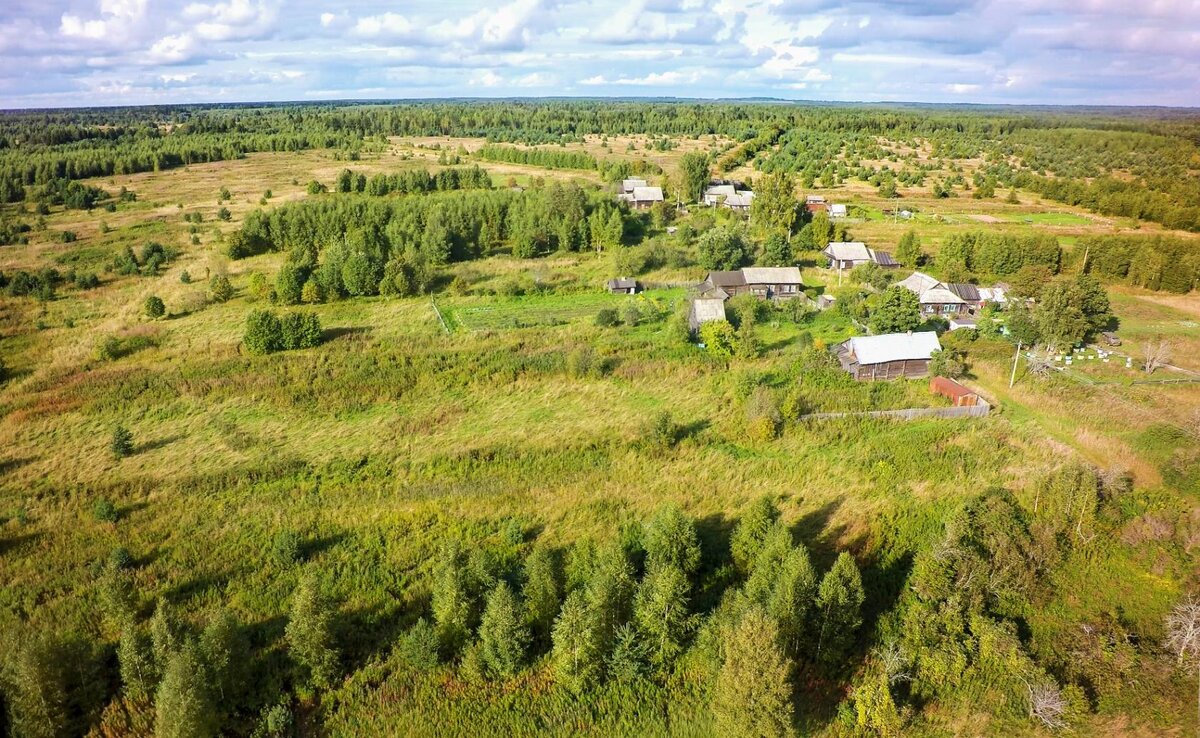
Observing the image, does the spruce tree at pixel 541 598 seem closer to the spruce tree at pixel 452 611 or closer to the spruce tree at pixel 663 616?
the spruce tree at pixel 452 611

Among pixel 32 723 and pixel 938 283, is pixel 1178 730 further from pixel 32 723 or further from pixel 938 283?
pixel 938 283

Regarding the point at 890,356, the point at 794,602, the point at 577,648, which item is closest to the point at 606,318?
the point at 890,356

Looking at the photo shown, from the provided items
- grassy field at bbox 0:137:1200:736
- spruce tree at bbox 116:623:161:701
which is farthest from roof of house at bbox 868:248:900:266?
spruce tree at bbox 116:623:161:701

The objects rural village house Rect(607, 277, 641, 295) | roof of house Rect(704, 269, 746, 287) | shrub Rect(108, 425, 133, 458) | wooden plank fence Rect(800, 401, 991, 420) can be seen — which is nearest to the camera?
shrub Rect(108, 425, 133, 458)

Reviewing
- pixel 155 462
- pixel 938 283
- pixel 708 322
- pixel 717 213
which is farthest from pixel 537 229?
pixel 155 462

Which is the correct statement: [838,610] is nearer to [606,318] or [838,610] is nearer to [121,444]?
[606,318]

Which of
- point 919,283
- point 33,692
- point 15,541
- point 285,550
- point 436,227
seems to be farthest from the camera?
point 436,227

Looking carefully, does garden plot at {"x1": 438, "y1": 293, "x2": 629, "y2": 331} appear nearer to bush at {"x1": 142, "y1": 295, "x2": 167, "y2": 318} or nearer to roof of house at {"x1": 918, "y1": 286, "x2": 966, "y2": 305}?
bush at {"x1": 142, "y1": 295, "x2": 167, "y2": 318}
